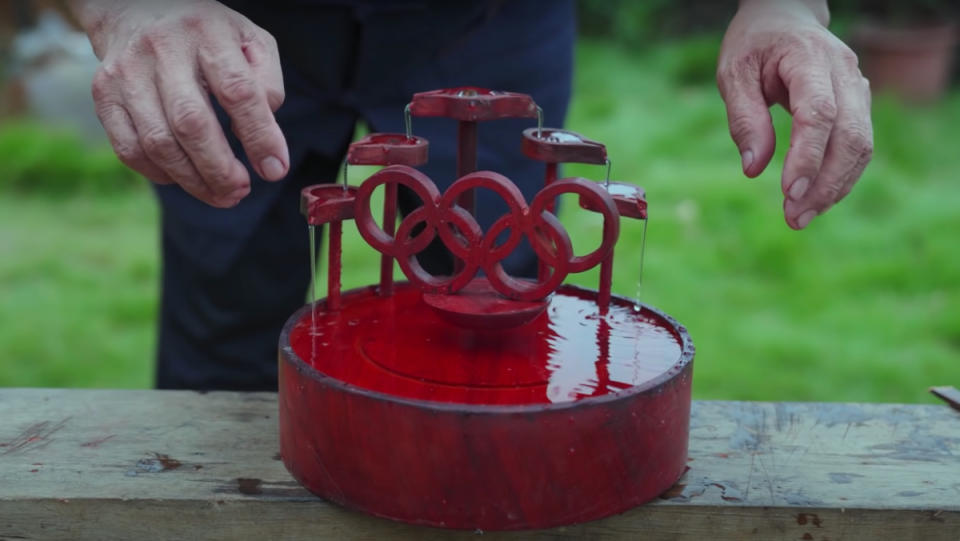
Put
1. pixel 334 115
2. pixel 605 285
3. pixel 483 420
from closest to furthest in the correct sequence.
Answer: pixel 483 420
pixel 605 285
pixel 334 115

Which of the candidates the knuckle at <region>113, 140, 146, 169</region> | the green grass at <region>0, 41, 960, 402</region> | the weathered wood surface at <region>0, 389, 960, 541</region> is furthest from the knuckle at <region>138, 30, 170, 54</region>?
the green grass at <region>0, 41, 960, 402</region>

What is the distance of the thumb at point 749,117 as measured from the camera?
1265 millimetres

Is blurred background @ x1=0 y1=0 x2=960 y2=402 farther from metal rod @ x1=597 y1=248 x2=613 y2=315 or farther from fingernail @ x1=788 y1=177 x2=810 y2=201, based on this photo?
fingernail @ x1=788 y1=177 x2=810 y2=201

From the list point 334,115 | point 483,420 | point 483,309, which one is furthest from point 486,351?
point 334,115

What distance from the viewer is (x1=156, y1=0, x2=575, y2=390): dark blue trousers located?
172 centimetres

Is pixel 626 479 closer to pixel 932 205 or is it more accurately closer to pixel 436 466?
pixel 436 466

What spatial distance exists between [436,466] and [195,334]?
1036 millimetres

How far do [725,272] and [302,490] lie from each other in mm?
2553

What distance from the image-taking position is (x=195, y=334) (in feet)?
6.50

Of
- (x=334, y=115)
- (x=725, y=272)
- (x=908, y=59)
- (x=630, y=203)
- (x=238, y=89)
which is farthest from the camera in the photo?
(x=908, y=59)

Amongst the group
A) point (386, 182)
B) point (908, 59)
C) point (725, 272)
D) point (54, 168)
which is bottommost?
point (725, 272)

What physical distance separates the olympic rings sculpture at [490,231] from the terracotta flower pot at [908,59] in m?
4.73

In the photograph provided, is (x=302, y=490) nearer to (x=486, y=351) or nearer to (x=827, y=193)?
(x=486, y=351)

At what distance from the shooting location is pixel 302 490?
1216 millimetres
